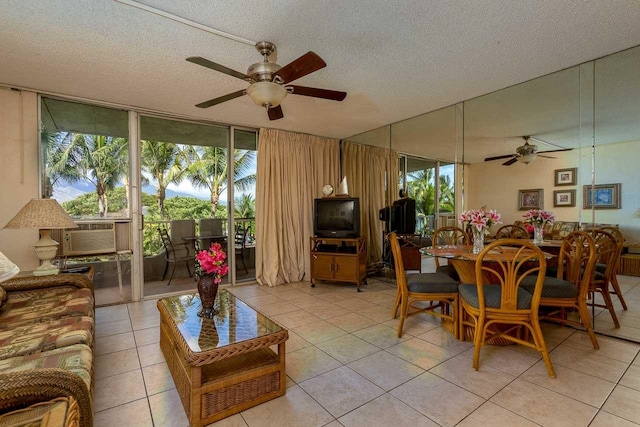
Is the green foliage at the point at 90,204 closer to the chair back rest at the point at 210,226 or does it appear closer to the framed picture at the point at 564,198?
the chair back rest at the point at 210,226

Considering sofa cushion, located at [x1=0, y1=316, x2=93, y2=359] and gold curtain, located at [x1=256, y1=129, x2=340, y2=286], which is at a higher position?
gold curtain, located at [x1=256, y1=129, x2=340, y2=286]

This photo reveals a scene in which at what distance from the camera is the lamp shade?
2.40 meters

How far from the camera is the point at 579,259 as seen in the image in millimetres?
2426

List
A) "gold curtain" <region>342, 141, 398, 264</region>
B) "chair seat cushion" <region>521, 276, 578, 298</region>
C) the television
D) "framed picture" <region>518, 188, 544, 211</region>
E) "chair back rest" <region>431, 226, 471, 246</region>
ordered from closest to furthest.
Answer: "chair seat cushion" <region>521, 276, 578, 298</region>, "framed picture" <region>518, 188, 544, 211</region>, "chair back rest" <region>431, 226, 471, 246</region>, the television, "gold curtain" <region>342, 141, 398, 264</region>

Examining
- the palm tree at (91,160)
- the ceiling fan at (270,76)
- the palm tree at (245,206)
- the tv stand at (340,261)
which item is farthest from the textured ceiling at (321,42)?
the tv stand at (340,261)

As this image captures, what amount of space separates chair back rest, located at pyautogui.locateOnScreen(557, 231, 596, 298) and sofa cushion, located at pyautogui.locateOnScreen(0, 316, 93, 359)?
3.42 metres

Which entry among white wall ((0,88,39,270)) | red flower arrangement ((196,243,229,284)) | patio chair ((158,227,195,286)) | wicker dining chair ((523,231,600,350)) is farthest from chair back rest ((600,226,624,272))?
white wall ((0,88,39,270))

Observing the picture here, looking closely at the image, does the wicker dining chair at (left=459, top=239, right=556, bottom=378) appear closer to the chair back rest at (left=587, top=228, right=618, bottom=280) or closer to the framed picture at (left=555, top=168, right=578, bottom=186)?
the chair back rest at (left=587, top=228, right=618, bottom=280)

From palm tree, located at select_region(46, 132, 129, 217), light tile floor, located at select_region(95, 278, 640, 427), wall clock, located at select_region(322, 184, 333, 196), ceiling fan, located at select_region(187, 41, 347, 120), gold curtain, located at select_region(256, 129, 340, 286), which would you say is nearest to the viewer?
light tile floor, located at select_region(95, 278, 640, 427)

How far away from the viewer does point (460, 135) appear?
3639 millimetres

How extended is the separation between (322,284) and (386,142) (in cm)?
242

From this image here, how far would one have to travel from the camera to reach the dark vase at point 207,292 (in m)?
2.03

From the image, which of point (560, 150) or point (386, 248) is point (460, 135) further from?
point (386, 248)

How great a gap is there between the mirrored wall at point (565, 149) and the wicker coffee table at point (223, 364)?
289 centimetres
